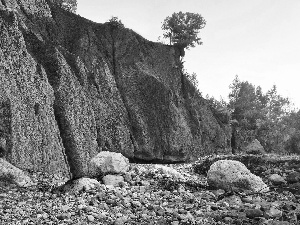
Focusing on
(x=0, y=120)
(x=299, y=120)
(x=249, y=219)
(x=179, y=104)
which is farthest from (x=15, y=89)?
(x=299, y=120)

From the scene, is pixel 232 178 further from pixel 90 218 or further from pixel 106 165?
pixel 90 218

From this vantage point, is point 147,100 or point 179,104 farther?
point 179,104

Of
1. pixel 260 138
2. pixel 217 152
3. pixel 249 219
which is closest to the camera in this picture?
pixel 249 219

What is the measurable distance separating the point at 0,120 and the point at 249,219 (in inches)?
423

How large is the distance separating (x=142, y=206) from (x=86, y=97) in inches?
789

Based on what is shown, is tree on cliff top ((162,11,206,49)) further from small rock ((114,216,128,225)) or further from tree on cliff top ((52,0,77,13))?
small rock ((114,216,128,225))

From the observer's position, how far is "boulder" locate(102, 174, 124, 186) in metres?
12.5

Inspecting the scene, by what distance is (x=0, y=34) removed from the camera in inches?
665

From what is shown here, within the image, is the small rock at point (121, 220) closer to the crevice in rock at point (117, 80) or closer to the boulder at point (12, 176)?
the boulder at point (12, 176)

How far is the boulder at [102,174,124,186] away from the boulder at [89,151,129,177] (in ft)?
2.50

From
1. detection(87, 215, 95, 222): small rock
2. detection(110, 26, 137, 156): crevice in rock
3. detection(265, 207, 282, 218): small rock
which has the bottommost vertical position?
detection(265, 207, 282, 218): small rock

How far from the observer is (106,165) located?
45.7 ft

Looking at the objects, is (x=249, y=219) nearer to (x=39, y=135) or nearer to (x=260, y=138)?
(x=39, y=135)

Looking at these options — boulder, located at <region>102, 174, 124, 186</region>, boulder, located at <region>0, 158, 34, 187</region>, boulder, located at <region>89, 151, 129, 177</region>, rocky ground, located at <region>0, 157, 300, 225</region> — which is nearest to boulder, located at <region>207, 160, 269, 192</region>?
rocky ground, located at <region>0, 157, 300, 225</region>
